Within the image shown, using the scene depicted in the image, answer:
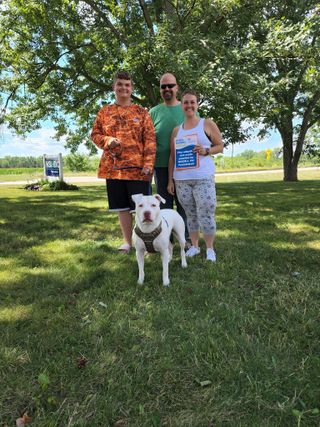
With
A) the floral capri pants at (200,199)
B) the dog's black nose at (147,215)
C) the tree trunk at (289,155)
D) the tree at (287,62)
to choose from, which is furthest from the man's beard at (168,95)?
the tree trunk at (289,155)

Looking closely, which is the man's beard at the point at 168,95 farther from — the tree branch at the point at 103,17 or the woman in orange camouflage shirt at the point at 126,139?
the tree branch at the point at 103,17

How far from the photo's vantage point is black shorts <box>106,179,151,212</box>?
4.91 meters

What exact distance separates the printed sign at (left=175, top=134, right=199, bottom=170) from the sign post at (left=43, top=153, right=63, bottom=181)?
585 inches

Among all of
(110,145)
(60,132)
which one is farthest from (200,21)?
(110,145)

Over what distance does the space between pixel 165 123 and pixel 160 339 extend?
120 inches

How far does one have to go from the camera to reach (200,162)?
4.52m

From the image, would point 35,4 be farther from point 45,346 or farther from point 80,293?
point 45,346

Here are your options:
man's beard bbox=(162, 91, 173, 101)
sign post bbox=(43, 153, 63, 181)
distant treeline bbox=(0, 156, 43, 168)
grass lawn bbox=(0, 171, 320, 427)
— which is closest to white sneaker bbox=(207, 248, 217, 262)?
grass lawn bbox=(0, 171, 320, 427)

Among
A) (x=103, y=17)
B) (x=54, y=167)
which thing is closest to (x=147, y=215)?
(x=103, y=17)

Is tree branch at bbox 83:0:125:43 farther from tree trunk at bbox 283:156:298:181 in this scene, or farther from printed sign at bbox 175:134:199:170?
tree trunk at bbox 283:156:298:181

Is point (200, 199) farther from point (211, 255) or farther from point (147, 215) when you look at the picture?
point (147, 215)

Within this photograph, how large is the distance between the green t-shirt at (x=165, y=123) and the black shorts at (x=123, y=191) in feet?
1.71

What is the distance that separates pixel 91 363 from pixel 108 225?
4.98m

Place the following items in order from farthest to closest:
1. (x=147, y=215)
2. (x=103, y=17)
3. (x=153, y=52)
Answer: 1. (x=103, y=17)
2. (x=153, y=52)
3. (x=147, y=215)
